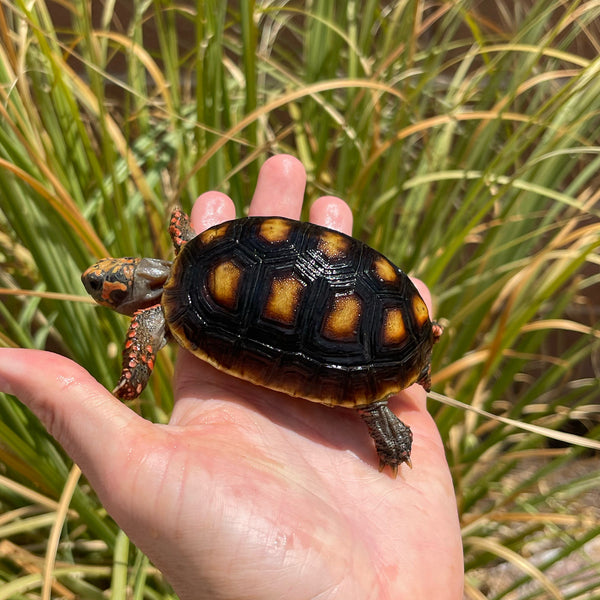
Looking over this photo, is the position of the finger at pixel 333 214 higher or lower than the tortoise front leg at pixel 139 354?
higher

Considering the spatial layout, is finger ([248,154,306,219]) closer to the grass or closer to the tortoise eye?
the grass

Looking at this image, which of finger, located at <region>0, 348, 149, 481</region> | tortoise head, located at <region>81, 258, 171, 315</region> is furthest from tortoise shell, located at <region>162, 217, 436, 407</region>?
finger, located at <region>0, 348, 149, 481</region>

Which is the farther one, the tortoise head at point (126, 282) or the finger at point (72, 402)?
the tortoise head at point (126, 282)

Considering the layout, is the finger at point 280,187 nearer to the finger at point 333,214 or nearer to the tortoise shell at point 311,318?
the finger at point 333,214

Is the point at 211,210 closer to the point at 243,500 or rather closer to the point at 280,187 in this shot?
the point at 280,187

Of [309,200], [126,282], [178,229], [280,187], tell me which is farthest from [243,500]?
[309,200]

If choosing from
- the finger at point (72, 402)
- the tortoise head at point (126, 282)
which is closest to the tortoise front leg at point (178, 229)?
the tortoise head at point (126, 282)

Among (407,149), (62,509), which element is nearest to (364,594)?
(62,509)
